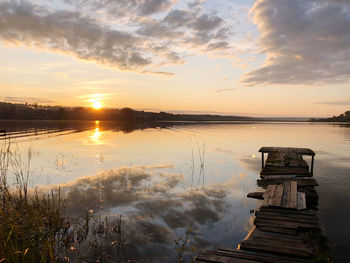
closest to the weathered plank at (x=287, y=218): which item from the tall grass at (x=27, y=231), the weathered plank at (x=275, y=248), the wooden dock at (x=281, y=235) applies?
the wooden dock at (x=281, y=235)

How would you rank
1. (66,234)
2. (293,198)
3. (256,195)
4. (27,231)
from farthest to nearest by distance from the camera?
(256,195) → (293,198) → (66,234) → (27,231)

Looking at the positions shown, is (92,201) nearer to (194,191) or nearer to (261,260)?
(194,191)

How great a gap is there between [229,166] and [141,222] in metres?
15.3

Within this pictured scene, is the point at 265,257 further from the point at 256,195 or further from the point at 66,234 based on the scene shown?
the point at 256,195

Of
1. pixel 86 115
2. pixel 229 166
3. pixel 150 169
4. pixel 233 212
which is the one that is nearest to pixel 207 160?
pixel 229 166

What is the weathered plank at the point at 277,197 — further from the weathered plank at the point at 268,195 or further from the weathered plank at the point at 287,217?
the weathered plank at the point at 287,217

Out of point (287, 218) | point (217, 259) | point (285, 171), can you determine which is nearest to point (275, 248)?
point (217, 259)

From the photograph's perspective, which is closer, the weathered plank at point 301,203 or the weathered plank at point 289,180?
the weathered plank at point 301,203

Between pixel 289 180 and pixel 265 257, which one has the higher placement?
pixel 265 257

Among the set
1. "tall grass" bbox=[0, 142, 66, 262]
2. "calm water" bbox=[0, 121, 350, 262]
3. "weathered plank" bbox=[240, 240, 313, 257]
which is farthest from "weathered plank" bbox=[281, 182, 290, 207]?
"tall grass" bbox=[0, 142, 66, 262]

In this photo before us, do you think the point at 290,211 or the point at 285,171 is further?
the point at 285,171

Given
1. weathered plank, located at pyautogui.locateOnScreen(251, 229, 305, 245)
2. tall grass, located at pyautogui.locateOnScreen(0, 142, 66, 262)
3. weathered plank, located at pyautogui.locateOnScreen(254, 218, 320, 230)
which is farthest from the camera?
weathered plank, located at pyautogui.locateOnScreen(254, 218, 320, 230)

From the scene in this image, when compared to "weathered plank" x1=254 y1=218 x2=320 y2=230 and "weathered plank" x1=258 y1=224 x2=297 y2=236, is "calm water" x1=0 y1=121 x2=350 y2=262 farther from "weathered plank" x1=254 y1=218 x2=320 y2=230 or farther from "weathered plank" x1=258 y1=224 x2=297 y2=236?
"weathered plank" x1=258 y1=224 x2=297 y2=236

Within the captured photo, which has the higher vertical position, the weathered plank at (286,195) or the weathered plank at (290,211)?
the weathered plank at (286,195)
